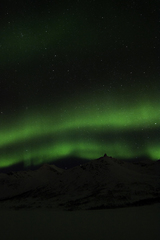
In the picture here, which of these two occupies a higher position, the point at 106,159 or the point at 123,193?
the point at 106,159

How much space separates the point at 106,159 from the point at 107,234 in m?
134

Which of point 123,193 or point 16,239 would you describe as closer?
point 16,239

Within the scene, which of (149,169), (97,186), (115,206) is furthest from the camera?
(149,169)

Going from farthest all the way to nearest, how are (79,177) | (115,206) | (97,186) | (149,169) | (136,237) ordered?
(149,169) → (79,177) → (97,186) → (115,206) → (136,237)

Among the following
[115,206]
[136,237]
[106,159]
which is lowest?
[115,206]

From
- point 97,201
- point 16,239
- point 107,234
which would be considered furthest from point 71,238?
point 97,201

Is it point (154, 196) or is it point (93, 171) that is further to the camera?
point (93, 171)

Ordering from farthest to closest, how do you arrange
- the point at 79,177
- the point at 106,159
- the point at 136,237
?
the point at 106,159 → the point at 79,177 → the point at 136,237

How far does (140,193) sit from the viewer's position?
81.7 metres

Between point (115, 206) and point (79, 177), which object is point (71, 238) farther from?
point (79, 177)

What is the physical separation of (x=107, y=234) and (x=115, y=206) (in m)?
50.2

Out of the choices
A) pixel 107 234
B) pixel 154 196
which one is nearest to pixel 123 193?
pixel 154 196

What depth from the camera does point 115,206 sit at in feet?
227

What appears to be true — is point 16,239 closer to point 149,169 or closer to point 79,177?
point 79,177
